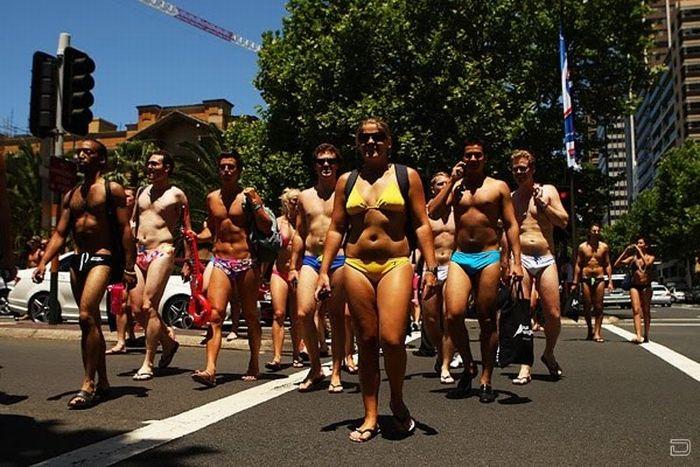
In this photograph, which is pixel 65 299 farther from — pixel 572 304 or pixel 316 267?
pixel 572 304

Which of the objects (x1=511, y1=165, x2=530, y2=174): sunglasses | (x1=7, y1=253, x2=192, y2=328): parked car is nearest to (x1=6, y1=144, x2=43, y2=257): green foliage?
(x1=7, y1=253, x2=192, y2=328): parked car

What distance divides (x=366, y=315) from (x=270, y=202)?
2296cm

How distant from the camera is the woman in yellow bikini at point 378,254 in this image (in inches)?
175

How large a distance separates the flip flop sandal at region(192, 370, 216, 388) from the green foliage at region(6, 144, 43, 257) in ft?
119

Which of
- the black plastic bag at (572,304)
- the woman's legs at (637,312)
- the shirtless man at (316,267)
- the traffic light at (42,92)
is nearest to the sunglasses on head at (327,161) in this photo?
the shirtless man at (316,267)

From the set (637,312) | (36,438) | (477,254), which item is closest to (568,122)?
(637,312)

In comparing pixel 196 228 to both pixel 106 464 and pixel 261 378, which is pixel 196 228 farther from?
pixel 106 464

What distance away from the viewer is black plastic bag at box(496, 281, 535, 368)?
21.5 ft

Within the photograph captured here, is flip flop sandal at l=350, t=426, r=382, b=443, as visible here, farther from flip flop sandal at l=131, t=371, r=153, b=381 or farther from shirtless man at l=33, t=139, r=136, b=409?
flip flop sandal at l=131, t=371, r=153, b=381

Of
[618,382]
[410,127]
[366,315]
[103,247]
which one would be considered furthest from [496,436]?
[410,127]

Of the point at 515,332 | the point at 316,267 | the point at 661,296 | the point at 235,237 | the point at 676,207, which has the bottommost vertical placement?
the point at 661,296

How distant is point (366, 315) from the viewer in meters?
4.49

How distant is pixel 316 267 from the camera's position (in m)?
6.68

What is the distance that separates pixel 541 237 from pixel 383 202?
3.14 m
